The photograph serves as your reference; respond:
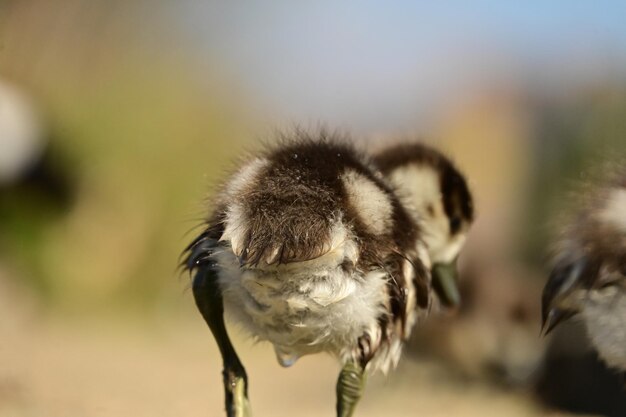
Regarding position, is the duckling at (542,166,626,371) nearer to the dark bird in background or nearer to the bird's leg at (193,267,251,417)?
the dark bird in background

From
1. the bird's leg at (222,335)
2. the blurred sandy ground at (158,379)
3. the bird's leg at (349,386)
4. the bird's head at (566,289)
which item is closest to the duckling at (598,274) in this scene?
the bird's head at (566,289)

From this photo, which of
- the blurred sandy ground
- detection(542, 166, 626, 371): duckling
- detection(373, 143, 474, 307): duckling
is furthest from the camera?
the blurred sandy ground

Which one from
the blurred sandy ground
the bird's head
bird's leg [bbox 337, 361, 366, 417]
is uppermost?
the bird's head

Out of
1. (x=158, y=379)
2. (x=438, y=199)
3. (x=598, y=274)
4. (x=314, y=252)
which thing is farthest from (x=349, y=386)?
(x=158, y=379)

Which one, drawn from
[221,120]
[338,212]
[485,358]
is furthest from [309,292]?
[221,120]

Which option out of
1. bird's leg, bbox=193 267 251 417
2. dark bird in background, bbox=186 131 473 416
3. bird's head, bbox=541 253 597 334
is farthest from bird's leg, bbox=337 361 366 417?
bird's head, bbox=541 253 597 334

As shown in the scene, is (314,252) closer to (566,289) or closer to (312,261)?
(312,261)

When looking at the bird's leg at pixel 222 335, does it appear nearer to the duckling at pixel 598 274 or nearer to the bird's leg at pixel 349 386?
the bird's leg at pixel 349 386
